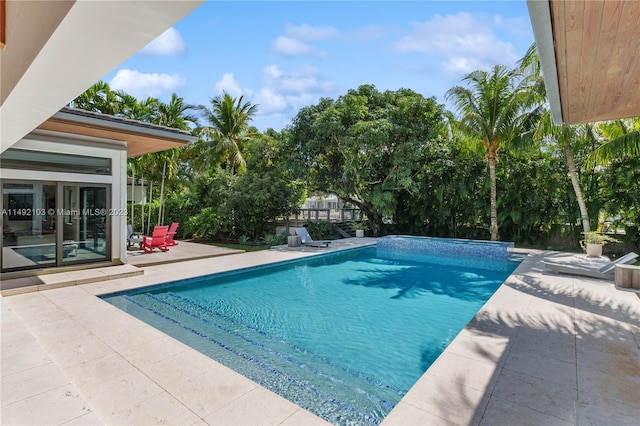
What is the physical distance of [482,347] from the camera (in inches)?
186

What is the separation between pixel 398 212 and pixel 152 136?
550 inches

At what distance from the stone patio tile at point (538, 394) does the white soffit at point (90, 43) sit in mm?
4286

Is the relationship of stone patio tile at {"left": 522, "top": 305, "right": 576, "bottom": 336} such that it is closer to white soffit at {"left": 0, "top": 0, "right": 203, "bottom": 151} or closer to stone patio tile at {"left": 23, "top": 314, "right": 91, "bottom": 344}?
white soffit at {"left": 0, "top": 0, "right": 203, "bottom": 151}

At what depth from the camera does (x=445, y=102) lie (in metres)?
15.7

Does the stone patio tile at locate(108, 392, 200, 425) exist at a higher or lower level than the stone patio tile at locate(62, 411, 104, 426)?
lower

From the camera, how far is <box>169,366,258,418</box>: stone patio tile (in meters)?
3.42

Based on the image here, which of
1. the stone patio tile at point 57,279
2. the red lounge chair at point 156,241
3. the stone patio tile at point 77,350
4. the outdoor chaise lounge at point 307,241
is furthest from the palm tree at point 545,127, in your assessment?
the stone patio tile at point 57,279

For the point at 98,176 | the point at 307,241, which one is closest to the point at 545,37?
the point at 98,176

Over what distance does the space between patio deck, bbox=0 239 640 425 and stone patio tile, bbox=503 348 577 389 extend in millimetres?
12

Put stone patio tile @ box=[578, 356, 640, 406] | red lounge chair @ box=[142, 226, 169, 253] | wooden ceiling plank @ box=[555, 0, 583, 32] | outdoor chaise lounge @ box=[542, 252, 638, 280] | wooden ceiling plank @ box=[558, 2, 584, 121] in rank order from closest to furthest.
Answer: wooden ceiling plank @ box=[555, 0, 583, 32], wooden ceiling plank @ box=[558, 2, 584, 121], stone patio tile @ box=[578, 356, 640, 406], outdoor chaise lounge @ box=[542, 252, 638, 280], red lounge chair @ box=[142, 226, 169, 253]

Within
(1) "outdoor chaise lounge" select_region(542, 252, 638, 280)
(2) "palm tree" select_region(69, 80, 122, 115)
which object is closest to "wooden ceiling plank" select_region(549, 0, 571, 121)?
(1) "outdoor chaise lounge" select_region(542, 252, 638, 280)

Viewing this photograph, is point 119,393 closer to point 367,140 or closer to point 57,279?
point 57,279

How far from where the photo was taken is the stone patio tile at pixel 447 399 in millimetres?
3250

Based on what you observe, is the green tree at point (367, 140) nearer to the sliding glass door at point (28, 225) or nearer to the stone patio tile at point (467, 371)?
the sliding glass door at point (28, 225)
